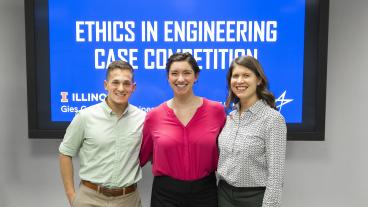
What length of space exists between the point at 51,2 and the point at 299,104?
1.74 meters

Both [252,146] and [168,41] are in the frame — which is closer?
[252,146]

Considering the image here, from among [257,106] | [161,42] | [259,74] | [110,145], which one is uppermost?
[161,42]

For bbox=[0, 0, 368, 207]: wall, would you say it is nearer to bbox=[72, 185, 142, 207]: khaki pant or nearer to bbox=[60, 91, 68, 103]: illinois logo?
bbox=[60, 91, 68, 103]: illinois logo

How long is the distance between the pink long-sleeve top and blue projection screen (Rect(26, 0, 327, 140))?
0.55 meters

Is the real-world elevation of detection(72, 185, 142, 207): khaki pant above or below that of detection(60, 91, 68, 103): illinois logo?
below

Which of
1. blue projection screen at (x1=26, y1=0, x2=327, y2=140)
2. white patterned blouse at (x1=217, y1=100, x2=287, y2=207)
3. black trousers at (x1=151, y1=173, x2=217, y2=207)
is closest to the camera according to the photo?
white patterned blouse at (x1=217, y1=100, x2=287, y2=207)

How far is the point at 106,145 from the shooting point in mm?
1693

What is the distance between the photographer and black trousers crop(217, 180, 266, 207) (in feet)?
4.92

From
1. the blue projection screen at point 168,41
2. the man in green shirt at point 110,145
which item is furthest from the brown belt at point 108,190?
the blue projection screen at point 168,41

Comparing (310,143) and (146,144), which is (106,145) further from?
(310,143)

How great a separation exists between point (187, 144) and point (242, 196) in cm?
35

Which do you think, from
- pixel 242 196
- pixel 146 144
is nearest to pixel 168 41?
pixel 146 144

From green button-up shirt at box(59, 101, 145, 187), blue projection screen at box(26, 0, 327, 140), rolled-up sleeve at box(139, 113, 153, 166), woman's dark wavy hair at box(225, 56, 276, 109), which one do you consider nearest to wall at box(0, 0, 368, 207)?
blue projection screen at box(26, 0, 327, 140)

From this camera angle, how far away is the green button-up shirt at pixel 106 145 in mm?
1694
